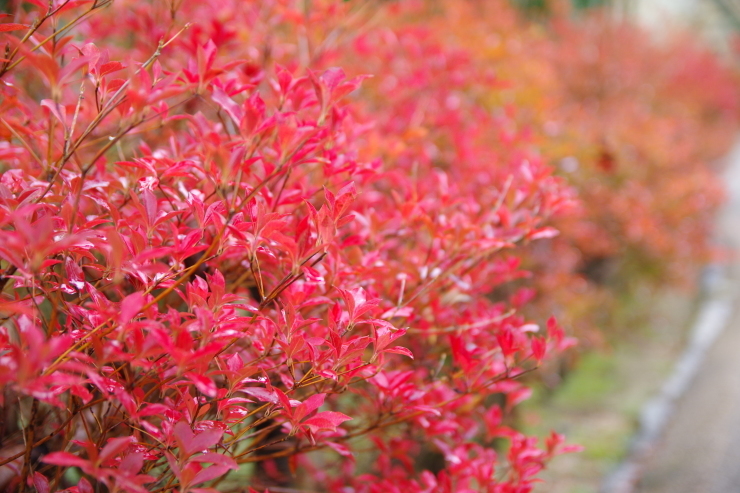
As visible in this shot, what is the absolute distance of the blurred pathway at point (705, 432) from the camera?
11.9ft

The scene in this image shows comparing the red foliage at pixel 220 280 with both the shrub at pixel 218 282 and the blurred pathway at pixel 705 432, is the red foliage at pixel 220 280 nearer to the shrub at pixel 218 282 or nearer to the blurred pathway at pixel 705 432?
the shrub at pixel 218 282

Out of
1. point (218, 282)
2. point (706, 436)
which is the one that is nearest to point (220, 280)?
point (218, 282)

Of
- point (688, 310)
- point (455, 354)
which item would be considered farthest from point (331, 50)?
point (688, 310)

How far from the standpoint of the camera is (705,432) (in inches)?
164

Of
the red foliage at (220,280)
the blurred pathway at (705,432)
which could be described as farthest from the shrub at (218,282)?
the blurred pathway at (705,432)

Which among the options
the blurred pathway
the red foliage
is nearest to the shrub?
the red foliage

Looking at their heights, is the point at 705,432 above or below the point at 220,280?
below

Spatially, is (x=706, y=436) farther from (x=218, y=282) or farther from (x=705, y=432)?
(x=218, y=282)

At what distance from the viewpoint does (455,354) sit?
4.53 feet

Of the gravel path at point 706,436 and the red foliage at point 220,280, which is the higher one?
the red foliage at point 220,280

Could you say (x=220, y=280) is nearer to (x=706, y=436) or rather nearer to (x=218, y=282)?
(x=218, y=282)

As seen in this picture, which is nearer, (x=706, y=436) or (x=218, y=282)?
(x=218, y=282)

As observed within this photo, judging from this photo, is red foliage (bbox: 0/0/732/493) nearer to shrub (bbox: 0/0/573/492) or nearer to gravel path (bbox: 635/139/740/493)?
shrub (bbox: 0/0/573/492)

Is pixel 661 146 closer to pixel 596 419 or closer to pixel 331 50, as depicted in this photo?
pixel 596 419
